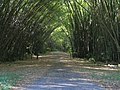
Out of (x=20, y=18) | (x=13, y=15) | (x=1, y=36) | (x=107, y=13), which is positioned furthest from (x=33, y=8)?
(x=107, y=13)

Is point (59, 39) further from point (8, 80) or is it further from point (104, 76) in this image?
point (8, 80)

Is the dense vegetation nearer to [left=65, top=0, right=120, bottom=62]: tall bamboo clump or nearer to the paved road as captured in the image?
[left=65, top=0, right=120, bottom=62]: tall bamboo clump

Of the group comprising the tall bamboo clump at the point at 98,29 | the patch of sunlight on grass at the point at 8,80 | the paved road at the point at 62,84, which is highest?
the tall bamboo clump at the point at 98,29

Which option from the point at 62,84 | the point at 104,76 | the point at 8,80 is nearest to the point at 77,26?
the point at 104,76

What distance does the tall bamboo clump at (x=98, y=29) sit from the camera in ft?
73.9

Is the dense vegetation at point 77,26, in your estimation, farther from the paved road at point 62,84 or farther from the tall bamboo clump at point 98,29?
the paved road at point 62,84

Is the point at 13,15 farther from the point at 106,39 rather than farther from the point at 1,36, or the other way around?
the point at 106,39

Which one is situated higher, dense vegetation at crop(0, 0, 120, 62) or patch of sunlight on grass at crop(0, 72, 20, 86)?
dense vegetation at crop(0, 0, 120, 62)

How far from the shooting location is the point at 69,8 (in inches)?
1318

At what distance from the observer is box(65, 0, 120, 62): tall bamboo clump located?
22516 millimetres

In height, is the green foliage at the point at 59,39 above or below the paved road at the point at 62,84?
above

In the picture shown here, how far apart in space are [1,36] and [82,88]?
13967mm

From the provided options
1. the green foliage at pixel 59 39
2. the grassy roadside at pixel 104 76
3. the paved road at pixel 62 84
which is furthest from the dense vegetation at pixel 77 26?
the green foliage at pixel 59 39

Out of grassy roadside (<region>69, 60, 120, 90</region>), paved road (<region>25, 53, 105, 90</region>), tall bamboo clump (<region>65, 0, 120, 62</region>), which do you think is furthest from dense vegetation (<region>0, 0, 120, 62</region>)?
paved road (<region>25, 53, 105, 90</region>)
